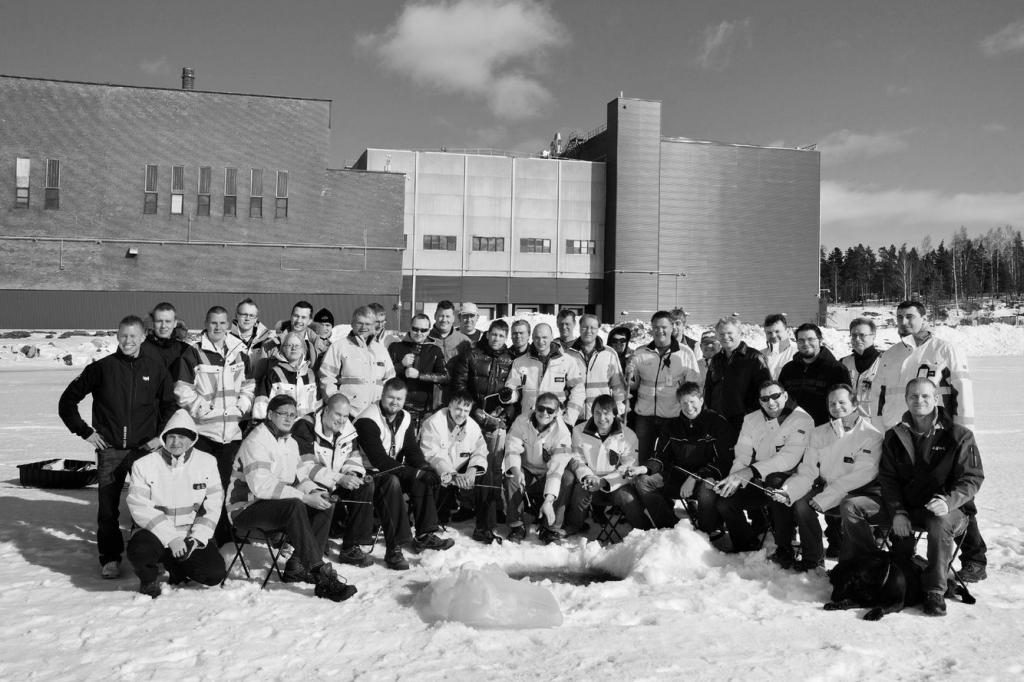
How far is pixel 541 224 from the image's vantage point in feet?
136

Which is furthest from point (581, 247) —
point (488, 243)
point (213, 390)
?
point (213, 390)

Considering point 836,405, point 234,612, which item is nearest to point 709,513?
point 836,405

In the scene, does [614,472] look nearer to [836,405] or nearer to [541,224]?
[836,405]

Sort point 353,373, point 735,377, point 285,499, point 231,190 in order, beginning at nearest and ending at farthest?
point 285,499
point 735,377
point 353,373
point 231,190

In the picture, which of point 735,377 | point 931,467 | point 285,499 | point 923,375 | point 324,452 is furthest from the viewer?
point 735,377

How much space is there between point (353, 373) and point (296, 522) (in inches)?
81.6

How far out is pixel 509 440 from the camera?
6.69m

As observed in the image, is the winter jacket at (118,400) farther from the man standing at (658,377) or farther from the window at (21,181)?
the window at (21,181)

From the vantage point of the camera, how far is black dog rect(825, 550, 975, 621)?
15.1ft

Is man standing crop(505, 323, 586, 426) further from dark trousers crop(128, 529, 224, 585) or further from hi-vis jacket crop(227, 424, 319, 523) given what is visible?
dark trousers crop(128, 529, 224, 585)

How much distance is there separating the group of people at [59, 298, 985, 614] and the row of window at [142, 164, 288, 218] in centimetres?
3052

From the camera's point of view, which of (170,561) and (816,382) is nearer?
(170,561)

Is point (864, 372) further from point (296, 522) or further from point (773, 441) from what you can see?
point (296, 522)

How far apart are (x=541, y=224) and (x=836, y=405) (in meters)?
36.7
